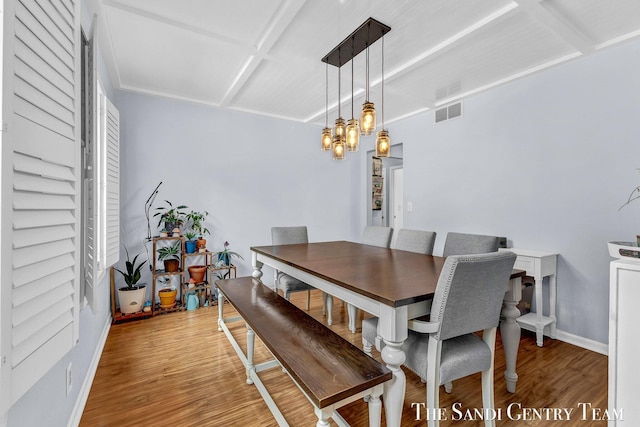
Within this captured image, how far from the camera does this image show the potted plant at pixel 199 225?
3514 millimetres

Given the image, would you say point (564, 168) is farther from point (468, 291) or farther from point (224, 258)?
point (224, 258)

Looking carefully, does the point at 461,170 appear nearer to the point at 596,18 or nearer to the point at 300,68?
the point at 596,18

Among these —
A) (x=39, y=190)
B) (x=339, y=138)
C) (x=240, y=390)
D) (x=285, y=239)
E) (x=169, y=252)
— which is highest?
(x=339, y=138)

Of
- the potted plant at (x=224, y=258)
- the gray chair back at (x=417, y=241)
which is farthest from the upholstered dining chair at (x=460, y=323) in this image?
the potted plant at (x=224, y=258)

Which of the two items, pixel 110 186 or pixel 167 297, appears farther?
pixel 167 297

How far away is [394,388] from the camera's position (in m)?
1.31

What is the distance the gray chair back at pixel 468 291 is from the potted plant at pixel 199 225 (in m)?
2.93

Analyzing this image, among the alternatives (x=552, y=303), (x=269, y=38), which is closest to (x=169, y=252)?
(x=269, y=38)

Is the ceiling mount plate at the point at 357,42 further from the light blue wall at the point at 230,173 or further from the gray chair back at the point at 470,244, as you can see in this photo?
the light blue wall at the point at 230,173

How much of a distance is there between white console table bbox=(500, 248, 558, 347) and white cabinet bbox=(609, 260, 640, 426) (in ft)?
4.03

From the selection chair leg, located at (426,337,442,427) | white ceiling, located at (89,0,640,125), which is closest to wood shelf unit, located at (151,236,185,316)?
white ceiling, located at (89,0,640,125)

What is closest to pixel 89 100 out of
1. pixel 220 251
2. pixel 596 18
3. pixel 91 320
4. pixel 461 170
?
pixel 91 320

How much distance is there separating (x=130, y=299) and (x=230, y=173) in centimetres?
187

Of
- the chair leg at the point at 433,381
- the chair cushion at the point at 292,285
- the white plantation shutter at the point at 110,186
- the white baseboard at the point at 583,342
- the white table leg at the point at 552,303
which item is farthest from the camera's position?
the chair cushion at the point at 292,285
